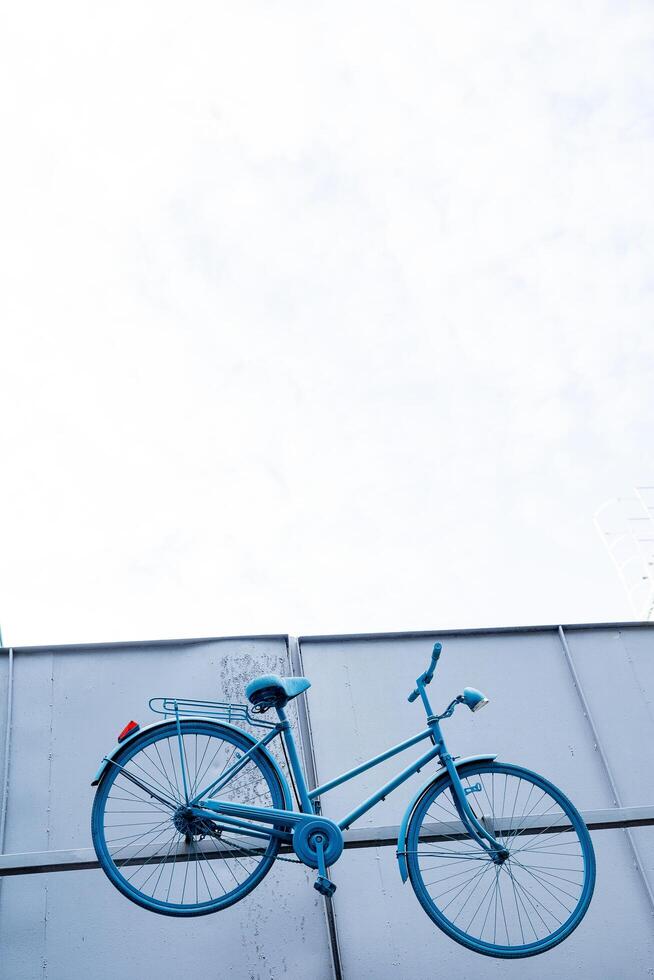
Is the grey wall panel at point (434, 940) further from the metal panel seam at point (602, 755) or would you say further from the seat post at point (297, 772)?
the seat post at point (297, 772)

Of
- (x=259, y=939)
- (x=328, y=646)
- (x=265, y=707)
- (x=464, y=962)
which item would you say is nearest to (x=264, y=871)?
(x=265, y=707)

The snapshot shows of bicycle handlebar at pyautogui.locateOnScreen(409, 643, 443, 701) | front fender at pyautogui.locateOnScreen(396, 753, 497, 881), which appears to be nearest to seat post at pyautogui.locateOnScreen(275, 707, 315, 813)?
front fender at pyautogui.locateOnScreen(396, 753, 497, 881)

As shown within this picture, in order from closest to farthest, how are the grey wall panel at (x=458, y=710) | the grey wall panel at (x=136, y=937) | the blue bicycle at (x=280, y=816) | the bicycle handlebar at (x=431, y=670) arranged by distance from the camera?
1. the blue bicycle at (x=280, y=816)
2. the bicycle handlebar at (x=431, y=670)
3. the grey wall panel at (x=136, y=937)
4. the grey wall panel at (x=458, y=710)

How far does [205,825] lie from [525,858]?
2.59 meters

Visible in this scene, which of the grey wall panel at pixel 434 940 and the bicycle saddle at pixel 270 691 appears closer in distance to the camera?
the bicycle saddle at pixel 270 691

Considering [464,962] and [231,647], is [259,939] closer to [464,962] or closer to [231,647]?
[464,962]

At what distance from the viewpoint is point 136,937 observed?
516cm

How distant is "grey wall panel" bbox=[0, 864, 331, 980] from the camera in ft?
16.6

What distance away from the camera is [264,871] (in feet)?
13.0

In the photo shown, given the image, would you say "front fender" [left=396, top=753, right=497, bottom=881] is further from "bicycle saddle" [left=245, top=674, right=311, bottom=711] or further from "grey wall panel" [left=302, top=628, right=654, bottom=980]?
"grey wall panel" [left=302, top=628, right=654, bottom=980]

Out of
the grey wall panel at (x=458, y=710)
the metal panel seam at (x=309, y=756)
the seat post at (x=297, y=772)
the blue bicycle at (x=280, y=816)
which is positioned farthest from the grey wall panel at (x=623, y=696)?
the seat post at (x=297, y=772)

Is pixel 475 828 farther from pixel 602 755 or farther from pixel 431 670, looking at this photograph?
pixel 602 755

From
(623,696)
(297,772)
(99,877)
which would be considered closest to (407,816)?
(297,772)

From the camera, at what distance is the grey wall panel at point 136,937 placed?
16.6 feet
